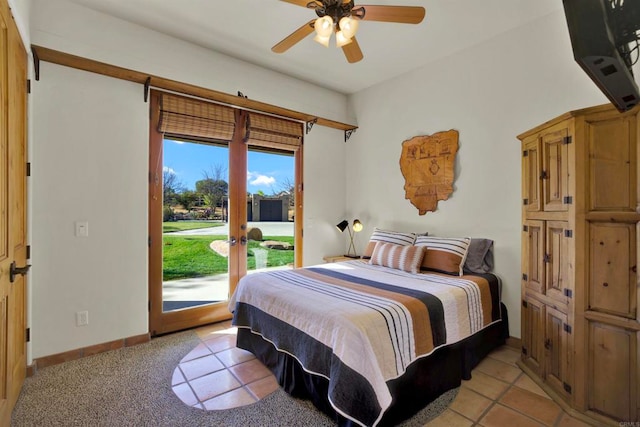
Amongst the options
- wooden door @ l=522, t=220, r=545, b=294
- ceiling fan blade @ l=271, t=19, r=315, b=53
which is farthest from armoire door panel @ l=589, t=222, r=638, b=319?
ceiling fan blade @ l=271, t=19, r=315, b=53

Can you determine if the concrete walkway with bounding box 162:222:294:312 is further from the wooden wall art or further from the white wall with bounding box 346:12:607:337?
the white wall with bounding box 346:12:607:337

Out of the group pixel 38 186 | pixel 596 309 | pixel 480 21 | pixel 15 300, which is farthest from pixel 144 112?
pixel 596 309

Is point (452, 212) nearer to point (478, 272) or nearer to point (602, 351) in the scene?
point (478, 272)

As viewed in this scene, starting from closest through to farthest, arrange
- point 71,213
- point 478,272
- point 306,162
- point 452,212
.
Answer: point 71,213 < point 478,272 < point 452,212 < point 306,162

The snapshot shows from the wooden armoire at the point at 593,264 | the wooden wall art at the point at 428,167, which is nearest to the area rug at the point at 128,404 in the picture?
the wooden armoire at the point at 593,264

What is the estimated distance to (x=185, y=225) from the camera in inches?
128

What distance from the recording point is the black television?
862 mm

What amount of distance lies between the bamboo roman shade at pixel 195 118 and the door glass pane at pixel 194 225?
5.9 inches

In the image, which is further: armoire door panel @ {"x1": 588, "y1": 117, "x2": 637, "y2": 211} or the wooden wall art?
the wooden wall art

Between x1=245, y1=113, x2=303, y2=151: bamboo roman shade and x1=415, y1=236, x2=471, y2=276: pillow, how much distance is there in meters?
2.11

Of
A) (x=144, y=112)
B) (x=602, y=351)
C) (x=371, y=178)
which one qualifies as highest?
(x=144, y=112)

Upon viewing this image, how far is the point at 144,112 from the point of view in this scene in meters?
2.91

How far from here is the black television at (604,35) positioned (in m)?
0.86

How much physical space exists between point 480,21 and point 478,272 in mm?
2286
